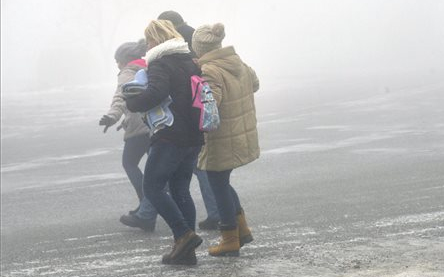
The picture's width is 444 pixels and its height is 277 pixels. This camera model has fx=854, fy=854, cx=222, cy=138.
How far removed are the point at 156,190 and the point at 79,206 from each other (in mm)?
3842

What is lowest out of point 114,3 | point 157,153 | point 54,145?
point 54,145

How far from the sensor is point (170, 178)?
624 centimetres

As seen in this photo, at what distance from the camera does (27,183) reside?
12055 mm

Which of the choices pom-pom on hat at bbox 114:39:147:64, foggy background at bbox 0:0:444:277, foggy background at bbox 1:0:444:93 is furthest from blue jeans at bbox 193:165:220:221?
foggy background at bbox 1:0:444:93

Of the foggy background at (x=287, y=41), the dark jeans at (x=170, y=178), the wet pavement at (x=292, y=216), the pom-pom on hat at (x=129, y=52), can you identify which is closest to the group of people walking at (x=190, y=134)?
the dark jeans at (x=170, y=178)

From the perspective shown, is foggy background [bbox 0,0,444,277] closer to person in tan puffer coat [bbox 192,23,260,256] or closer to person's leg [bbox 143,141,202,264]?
person's leg [bbox 143,141,202,264]

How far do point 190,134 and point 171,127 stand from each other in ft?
0.48

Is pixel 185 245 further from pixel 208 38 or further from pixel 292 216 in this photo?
pixel 292 216

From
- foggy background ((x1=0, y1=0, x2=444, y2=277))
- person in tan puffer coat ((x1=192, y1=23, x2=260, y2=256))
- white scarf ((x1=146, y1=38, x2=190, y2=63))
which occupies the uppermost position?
white scarf ((x1=146, y1=38, x2=190, y2=63))

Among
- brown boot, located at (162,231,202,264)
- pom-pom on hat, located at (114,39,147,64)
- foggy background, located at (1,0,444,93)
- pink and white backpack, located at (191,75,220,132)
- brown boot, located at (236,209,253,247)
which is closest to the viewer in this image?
pink and white backpack, located at (191,75,220,132)

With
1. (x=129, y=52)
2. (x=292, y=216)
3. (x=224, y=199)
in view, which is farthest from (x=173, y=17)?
(x=292, y=216)

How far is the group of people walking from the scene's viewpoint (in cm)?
597

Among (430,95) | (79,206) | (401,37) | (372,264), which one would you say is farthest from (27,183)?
(401,37)

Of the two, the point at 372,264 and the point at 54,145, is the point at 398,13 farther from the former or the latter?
the point at 372,264
